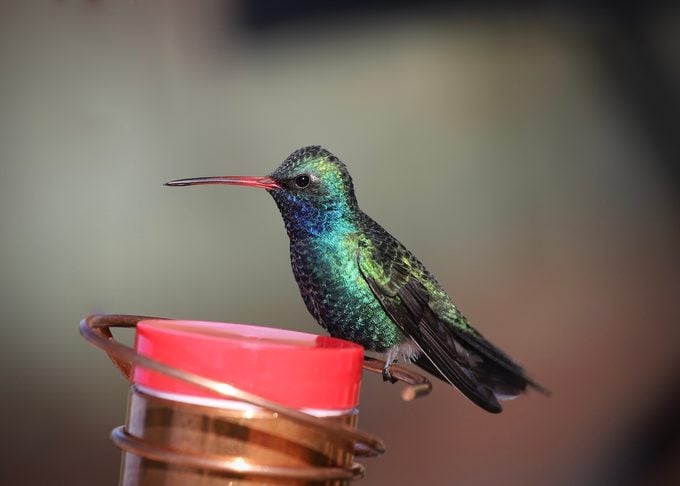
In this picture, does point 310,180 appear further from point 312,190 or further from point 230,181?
point 230,181

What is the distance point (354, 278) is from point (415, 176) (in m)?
1.48

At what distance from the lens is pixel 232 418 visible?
2.30 feet

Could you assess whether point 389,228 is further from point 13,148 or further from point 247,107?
point 13,148

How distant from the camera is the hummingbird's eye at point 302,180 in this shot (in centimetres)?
131

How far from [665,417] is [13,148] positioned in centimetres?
213

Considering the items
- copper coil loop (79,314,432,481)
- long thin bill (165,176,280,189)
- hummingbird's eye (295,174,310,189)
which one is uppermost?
hummingbird's eye (295,174,310,189)

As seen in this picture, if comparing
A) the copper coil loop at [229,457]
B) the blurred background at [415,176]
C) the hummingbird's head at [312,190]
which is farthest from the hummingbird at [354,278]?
the blurred background at [415,176]

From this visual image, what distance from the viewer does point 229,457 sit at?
0.70 m

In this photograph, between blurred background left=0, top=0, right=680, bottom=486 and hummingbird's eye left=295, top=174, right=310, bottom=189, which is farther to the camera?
blurred background left=0, top=0, right=680, bottom=486

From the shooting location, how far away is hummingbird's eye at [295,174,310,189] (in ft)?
4.29

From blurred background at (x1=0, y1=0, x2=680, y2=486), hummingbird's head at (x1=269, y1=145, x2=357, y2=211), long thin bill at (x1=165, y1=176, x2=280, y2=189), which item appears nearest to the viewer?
long thin bill at (x1=165, y1=176, x2=280, y2=189)

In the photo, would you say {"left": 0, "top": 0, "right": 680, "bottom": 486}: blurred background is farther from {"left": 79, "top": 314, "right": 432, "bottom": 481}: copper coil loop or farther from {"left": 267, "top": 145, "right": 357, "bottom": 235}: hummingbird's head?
{"left": 79, "top": 314, "right": 432, "bottom": 481}: copper coil loop

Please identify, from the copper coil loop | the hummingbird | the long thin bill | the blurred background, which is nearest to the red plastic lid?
the copper coil loop

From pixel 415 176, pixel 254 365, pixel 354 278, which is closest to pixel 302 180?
Answer: pixel 354 278
